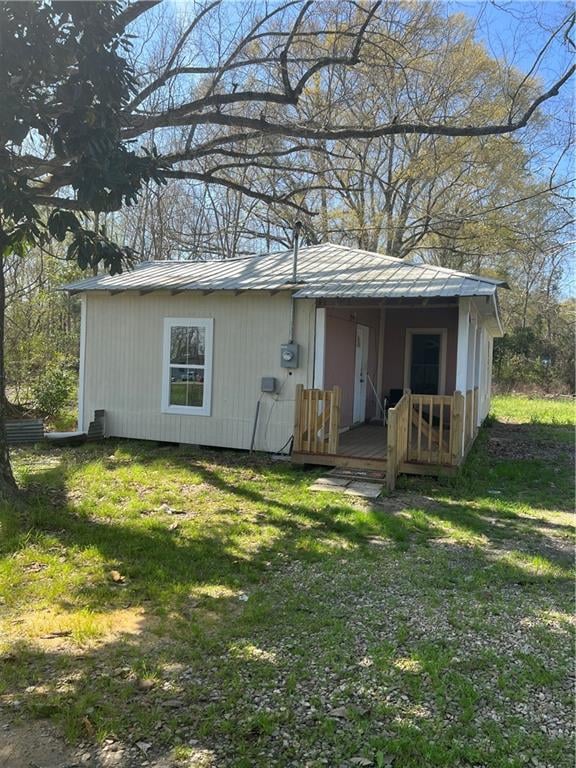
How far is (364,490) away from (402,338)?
6722 millimetres

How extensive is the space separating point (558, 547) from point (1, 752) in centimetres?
483

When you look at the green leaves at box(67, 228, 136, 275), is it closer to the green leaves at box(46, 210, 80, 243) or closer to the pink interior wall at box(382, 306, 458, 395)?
the green leaves at box(46, 210, 80, 243)

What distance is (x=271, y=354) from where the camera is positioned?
995cm

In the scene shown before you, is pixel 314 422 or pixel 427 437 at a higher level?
pixel 314 422

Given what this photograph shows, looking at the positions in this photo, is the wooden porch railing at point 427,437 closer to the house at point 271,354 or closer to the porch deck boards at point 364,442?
the house at point 271,354

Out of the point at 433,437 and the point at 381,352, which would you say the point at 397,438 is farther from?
the point at 381,352

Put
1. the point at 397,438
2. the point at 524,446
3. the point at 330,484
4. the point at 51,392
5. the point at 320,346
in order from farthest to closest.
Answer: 1. the point at 51,392
2. the point at 524,446
3. the point at 320,346
4. the point at 397,438
5. the point at 330,484

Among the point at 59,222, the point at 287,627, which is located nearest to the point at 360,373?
the point at 59,222

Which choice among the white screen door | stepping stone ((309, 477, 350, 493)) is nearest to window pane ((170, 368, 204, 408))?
stepping stone ((309, 477, 350, 493))

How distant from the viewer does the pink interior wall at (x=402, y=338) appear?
13.1m

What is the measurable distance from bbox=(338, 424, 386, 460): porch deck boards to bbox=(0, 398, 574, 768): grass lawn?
163cm

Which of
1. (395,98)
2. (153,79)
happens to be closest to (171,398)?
(153,79)

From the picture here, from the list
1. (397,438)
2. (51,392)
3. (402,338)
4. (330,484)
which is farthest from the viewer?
(402,338)

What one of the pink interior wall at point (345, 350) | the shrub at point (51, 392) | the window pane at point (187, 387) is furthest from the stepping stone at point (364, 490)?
the shrub at point (51, 392)
